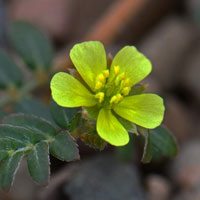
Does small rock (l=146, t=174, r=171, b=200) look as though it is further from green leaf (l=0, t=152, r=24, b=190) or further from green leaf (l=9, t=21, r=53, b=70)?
green leaf (l=0, t=152, r=24, b=190)

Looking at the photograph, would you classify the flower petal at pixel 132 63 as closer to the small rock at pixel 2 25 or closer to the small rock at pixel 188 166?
the small rock at pixel 188 166

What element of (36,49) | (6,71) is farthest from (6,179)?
(36,49)

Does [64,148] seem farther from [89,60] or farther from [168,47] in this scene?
[168,47]

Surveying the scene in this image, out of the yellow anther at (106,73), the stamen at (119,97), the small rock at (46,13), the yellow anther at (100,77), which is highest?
the yellow anther at (106,73)

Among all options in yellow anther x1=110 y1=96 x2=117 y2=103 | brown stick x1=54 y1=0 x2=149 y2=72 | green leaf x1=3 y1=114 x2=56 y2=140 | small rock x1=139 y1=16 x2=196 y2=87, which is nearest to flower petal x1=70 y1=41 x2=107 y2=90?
yellow anther x1=110 y1=96 x2=117 y2=103

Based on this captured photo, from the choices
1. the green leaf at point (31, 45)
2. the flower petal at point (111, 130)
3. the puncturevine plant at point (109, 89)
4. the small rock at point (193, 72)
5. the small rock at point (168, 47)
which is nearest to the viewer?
the flower petal at point (111, 130)

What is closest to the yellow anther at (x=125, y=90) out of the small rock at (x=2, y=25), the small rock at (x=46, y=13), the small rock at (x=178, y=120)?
the small rock at (x=178, y=120)
